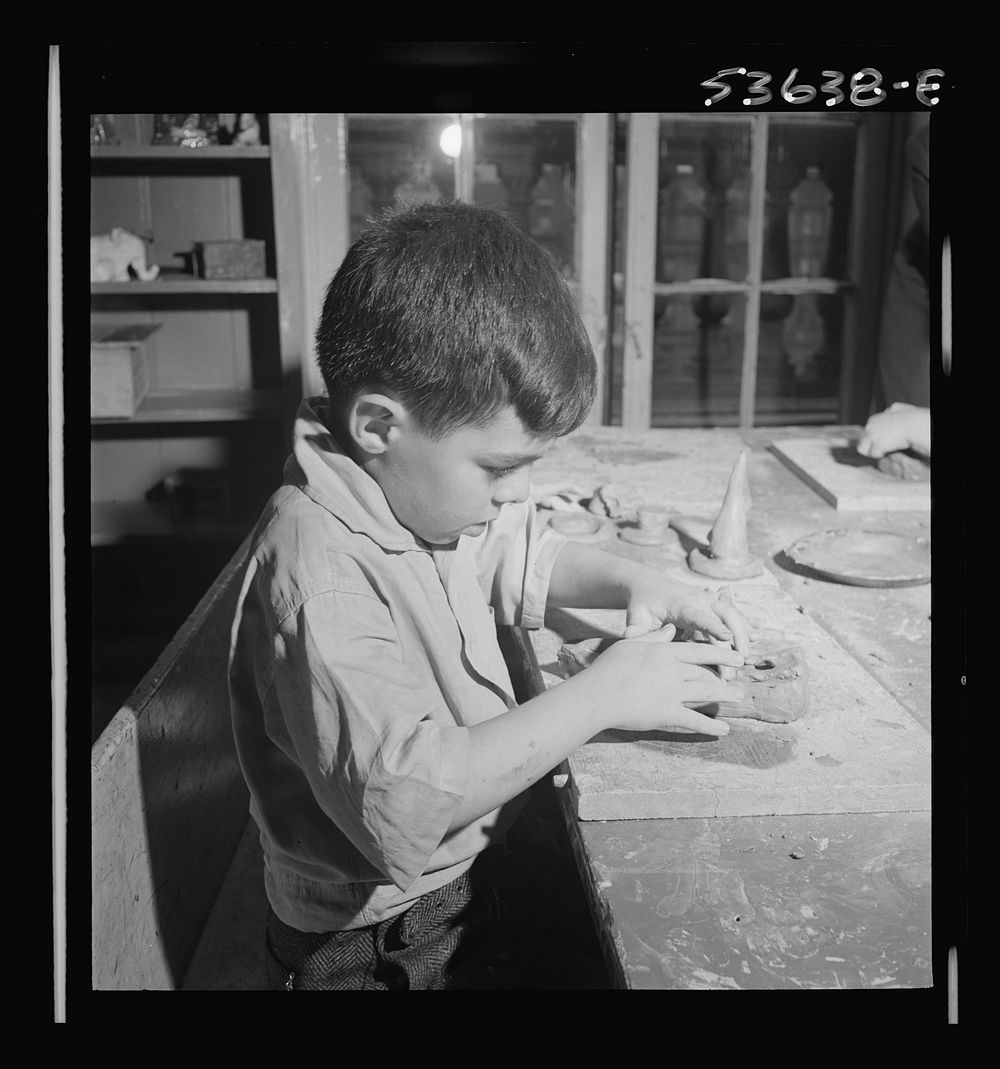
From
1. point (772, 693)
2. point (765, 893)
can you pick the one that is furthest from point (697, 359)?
point (765, 893)

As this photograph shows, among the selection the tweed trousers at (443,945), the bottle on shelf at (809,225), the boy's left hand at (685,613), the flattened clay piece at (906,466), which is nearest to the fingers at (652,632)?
the boy's left hand at (685,613)

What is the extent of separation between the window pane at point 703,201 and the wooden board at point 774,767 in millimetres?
2282

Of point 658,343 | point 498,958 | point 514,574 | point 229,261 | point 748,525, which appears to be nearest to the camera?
point 498,958

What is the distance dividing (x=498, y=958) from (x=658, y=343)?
9.09ft

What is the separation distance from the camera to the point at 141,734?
4.55ft

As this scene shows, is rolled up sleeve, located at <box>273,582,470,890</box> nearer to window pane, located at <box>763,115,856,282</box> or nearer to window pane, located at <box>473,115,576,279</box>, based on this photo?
window pane, located at <box>473,115,576,279</box>

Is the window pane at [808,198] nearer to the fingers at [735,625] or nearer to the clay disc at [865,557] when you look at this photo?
the clay disc at [865,557]

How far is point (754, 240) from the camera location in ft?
10.5

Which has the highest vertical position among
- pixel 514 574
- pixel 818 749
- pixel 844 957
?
pixel 514 574

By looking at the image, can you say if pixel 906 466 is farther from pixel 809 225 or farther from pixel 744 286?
pixel 809 225

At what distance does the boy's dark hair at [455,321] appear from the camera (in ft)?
3.48

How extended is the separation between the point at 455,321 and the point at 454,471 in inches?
6.6
